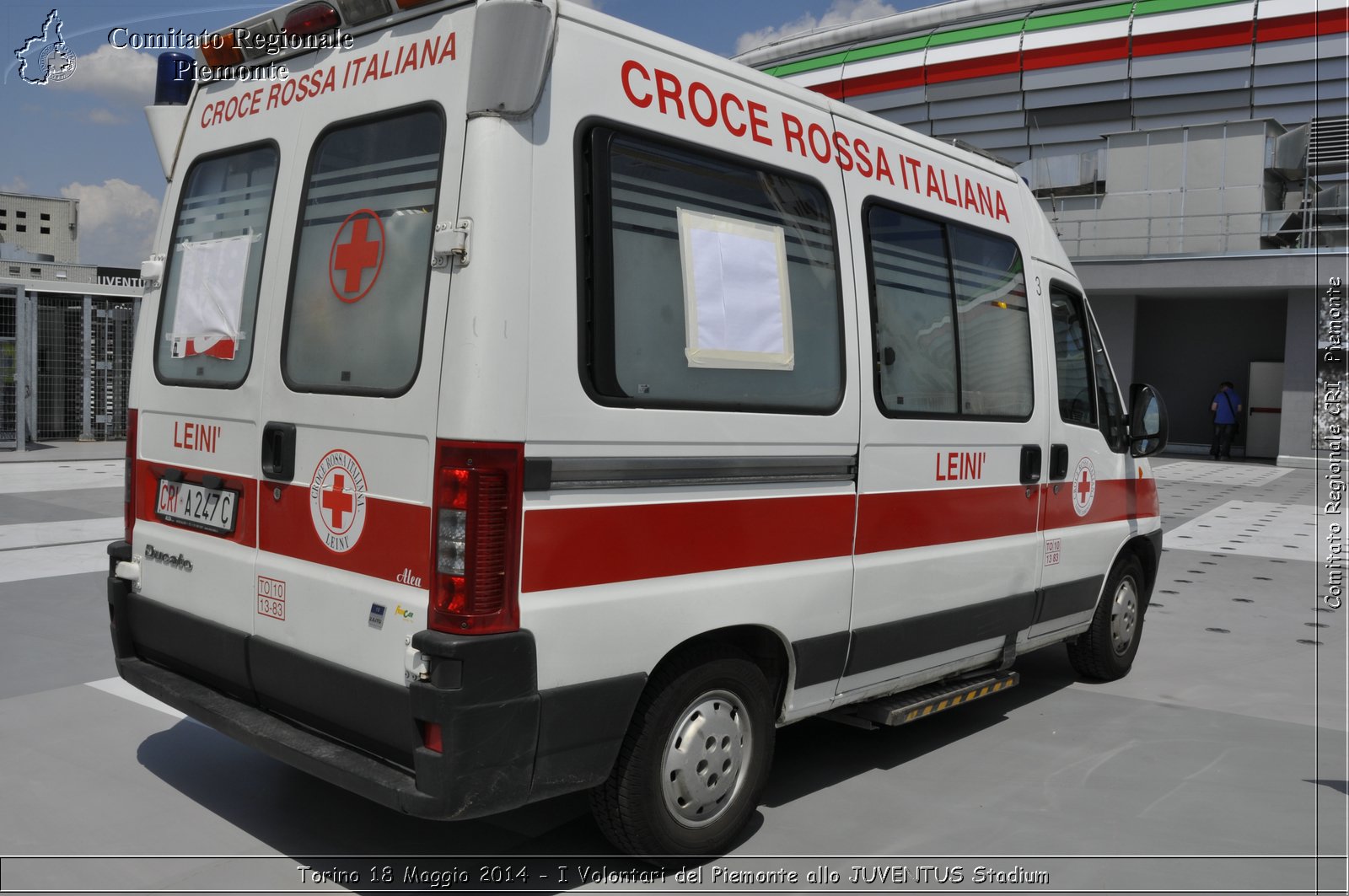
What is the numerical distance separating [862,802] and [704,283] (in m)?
2.14

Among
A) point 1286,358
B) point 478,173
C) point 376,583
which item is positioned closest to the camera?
point 478,173

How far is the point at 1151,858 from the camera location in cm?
389

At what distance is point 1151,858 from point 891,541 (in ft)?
4.69

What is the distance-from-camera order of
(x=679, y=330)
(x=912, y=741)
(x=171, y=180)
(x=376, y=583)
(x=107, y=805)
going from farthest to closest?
1. (x=912, y=741)
2. (x=171, y=180)
3. (x=107, y=805)
4. (x=679, y=330)
5. (x=376, y=583)

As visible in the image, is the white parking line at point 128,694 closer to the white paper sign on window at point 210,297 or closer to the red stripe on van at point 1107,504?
the white paper sign on window at point 210,297

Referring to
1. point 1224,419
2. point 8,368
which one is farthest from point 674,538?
point 1224,419

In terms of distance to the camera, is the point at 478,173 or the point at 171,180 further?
the point at 171,180

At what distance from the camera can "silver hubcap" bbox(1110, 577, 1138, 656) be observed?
20.2ft

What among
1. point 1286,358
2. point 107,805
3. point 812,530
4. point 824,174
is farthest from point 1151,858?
point 1286,358

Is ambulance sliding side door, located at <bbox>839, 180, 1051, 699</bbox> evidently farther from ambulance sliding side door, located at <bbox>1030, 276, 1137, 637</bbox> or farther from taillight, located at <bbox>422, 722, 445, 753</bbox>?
taillight, located at <bbox>422, 722, 445, 753</bbox>

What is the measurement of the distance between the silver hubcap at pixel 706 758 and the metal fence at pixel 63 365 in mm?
16226

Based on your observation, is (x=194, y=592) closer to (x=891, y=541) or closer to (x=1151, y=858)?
(x=891, y=541)

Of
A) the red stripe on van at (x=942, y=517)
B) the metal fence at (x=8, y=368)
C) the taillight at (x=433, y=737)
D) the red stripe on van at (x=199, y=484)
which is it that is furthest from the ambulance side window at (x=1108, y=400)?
the metal fence at (x=8, y=368)

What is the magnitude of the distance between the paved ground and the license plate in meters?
1.05
